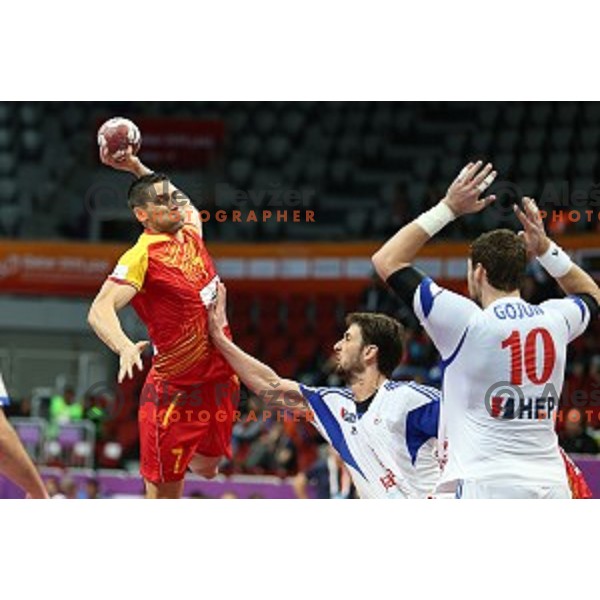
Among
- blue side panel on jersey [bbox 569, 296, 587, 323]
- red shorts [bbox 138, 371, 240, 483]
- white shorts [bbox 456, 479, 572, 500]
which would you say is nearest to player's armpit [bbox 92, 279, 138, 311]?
red shorts [bbox 138, 371, 240, 483]

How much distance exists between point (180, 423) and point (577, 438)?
151 inches

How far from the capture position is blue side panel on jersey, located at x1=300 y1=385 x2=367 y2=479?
11.3 m

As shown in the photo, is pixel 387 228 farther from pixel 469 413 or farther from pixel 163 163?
pixel 469 413

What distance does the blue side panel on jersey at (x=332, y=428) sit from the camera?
37.2 ft

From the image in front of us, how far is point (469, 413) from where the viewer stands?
9.98 metres

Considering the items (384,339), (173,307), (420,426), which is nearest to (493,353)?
(420,426)

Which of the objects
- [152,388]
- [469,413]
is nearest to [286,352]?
[152,388]

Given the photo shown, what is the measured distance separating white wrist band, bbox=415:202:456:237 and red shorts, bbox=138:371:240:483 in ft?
9.49

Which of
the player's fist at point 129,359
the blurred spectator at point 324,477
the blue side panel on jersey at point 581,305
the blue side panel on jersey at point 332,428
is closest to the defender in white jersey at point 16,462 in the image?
the player's fist at point 129,359

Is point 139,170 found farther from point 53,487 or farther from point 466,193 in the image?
point 53,487

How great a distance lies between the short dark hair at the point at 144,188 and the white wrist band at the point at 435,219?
3.08 meters

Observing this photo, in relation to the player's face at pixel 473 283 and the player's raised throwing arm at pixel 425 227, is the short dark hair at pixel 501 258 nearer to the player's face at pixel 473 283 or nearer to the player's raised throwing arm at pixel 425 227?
the player's face at pixel 473 283

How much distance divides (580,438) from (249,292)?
10.1 ft

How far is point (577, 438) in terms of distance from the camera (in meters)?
13.9
